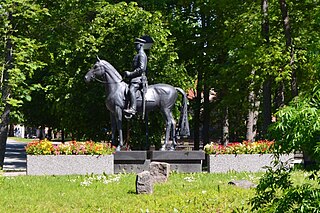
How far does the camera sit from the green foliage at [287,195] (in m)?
4.97

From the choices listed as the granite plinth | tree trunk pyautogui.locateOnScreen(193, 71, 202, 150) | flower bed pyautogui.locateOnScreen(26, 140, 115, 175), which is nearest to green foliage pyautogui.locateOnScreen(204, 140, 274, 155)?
the granite plinth

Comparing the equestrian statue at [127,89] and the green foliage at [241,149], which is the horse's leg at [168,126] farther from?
the green foliage at [241,149]

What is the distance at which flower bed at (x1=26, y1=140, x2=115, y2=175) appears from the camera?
16.8 meters

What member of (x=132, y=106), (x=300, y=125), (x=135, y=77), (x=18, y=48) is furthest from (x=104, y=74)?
(x=300, y=125)

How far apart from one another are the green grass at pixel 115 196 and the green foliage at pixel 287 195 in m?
2.29

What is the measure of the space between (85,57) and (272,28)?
813cm

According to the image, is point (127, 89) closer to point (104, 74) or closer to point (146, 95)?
point (146, 95)

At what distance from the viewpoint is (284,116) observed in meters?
5.09

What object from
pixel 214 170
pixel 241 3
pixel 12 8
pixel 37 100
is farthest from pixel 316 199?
pixel 37 100

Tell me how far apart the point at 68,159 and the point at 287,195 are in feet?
40.7

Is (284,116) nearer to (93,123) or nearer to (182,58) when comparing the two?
(93,123)

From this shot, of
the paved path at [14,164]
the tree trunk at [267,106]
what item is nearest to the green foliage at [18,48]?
the paved path at [14,164]

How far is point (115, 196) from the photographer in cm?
1150

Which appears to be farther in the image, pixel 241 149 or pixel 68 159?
pixel 241 149
